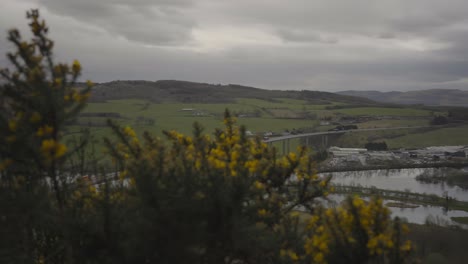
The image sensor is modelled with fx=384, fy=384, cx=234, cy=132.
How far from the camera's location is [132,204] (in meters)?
6.44

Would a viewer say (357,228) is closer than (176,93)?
Yes

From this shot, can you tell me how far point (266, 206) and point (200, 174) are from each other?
176 cm

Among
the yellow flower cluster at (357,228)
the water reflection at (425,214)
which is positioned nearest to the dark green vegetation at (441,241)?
the water reflection at (425,214)

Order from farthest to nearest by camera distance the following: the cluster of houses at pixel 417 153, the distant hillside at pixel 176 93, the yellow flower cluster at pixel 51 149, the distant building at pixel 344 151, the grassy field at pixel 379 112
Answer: the distant hillside at pixel 176 93 < the grassy field at pixel 379 112 < the distant building at pixel 344 151 < the cluster of houses at pixel 417 153 < the yellow flower cluster at pixel 51 149

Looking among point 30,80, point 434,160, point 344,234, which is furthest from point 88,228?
point 434,160

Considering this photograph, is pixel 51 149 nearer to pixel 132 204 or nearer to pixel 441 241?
pixel 132 204

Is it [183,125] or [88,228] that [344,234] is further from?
[183,125]

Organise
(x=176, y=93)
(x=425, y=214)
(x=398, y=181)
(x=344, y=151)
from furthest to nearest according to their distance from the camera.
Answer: (x=176, y=93)
(x=344, y=151)
(x=398, y=181)
(x=425, y=214)

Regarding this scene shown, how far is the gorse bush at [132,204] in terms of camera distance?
5923 mm

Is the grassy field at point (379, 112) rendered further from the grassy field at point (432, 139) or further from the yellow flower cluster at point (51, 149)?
the yellow flower cluster at point (51, 149)

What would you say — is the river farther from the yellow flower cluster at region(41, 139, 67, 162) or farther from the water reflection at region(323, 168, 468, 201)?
the yellow flower cluster at region(41, 139, 67, 162)

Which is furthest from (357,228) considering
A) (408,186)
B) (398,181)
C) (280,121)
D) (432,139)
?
(432,139)

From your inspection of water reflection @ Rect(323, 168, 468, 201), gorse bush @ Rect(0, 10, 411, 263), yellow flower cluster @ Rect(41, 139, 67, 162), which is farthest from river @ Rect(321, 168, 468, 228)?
yellow flower cluster @ Rect(41, 139, 67, 162)

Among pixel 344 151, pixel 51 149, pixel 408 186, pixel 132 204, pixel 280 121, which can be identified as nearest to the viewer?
pixel 51 149
